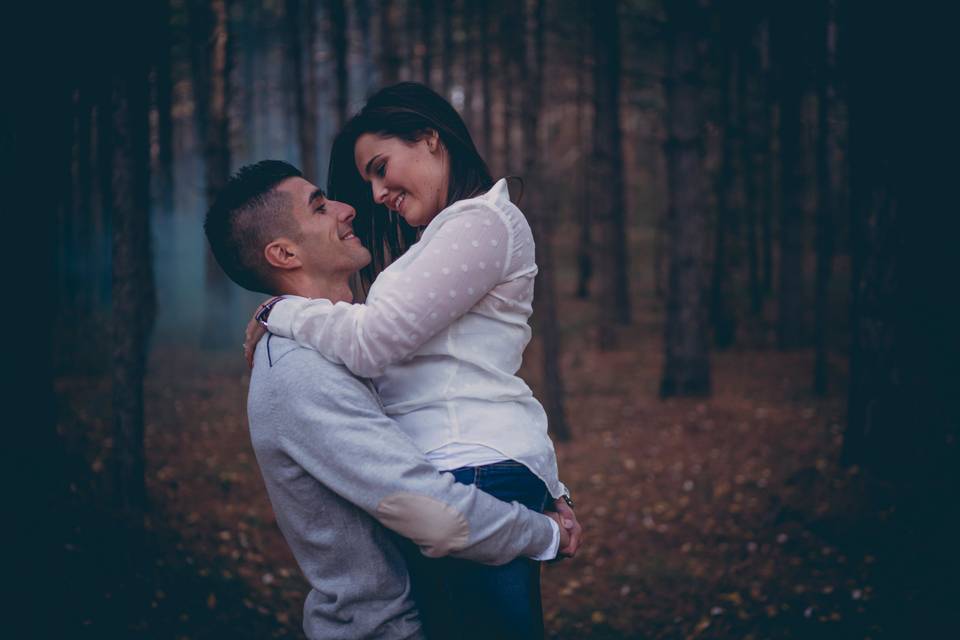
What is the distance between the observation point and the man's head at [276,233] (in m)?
2.61

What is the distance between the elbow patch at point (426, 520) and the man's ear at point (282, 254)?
0.89 metres

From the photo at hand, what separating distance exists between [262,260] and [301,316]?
35 centimetres

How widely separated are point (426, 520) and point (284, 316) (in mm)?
776

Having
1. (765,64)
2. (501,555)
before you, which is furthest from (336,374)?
(765,64)

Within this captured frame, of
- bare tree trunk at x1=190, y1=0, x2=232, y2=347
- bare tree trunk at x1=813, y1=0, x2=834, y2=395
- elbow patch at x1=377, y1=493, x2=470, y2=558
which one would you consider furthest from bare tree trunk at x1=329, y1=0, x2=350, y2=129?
elbow patch at x1=377, y1=493, x2=470, y2=558

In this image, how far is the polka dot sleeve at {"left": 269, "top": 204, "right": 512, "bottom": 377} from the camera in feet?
7.50

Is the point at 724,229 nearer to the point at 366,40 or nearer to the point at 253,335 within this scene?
the point at 253,335

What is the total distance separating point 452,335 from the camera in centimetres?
247

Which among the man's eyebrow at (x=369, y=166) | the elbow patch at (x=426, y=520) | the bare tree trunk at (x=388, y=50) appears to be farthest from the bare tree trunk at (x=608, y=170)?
the elbow patch at (x=426, y=520)

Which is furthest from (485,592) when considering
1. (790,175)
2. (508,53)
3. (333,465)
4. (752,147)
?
(752,147)

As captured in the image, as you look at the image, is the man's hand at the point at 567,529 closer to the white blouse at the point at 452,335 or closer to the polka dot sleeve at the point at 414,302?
the white blouse at the point at 452,335

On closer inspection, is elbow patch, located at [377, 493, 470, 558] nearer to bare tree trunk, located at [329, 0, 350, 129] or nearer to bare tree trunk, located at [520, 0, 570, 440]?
bare tree trunk, located at [520, 0, 570, 440]

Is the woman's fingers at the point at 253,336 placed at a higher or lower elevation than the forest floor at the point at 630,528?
higher

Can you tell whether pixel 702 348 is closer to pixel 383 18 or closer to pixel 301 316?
pixel 383 18
